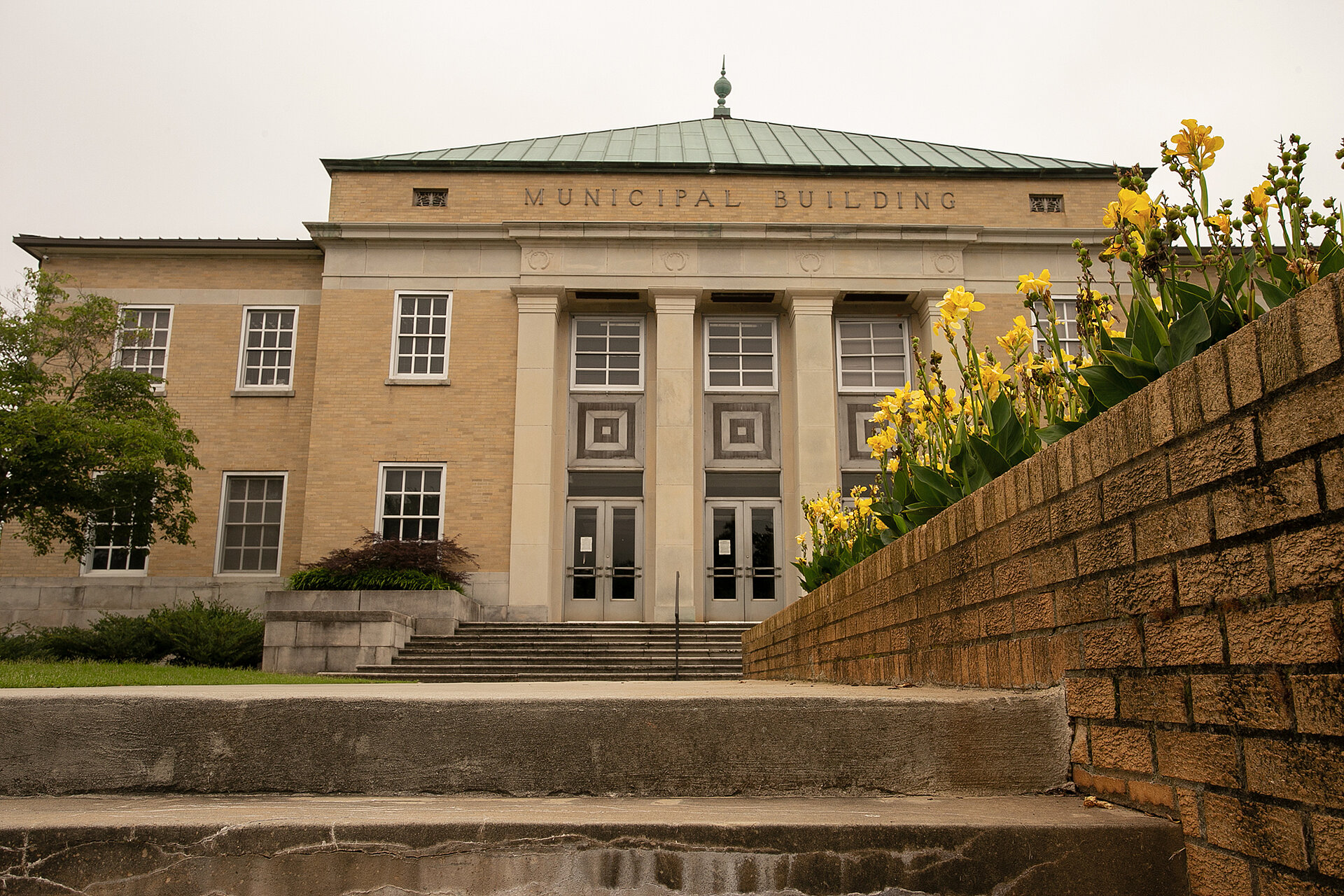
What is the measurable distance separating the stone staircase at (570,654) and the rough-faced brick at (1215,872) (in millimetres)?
12256

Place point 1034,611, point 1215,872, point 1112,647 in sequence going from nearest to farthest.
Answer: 1. point 1215,872
2. point 1112,647
3. point 1034,611

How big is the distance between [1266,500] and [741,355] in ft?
69.5

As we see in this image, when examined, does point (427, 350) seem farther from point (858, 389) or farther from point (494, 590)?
point (858, 389)

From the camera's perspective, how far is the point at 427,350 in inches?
878

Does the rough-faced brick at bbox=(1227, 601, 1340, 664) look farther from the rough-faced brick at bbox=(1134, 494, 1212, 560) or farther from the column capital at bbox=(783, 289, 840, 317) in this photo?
the column capital at bbox=(783, 289, 840, 317)

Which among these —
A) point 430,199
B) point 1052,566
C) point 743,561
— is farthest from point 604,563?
point 1052,566

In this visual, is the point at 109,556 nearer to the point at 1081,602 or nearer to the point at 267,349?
the point at 267,349

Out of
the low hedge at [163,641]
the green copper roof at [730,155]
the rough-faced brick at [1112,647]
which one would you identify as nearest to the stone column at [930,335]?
the green copper roof at [730,155]

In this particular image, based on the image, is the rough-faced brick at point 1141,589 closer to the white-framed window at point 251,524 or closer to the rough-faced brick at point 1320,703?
the rough-faced brick at point 1320,703

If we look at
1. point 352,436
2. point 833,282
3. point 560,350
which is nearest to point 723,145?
point 833,282

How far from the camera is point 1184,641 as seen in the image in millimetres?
2615

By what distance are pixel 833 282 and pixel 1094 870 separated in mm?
20788

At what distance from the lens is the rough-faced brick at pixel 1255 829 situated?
84.9 inches

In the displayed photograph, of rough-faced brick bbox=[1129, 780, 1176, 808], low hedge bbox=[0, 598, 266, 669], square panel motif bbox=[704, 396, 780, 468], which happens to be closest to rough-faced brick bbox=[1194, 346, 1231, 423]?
rough-faced brick bbox=[1129, 780, 1176, 808]
